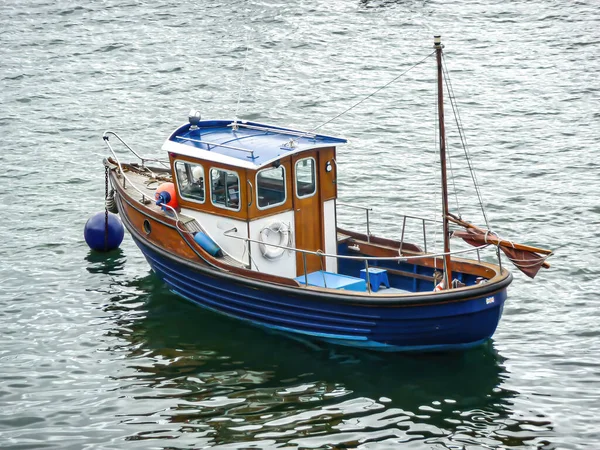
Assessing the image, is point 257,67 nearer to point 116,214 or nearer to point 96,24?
point 96,24

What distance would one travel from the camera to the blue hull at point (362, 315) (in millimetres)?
15406

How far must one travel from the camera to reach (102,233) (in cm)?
2152

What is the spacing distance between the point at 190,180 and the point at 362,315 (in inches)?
179

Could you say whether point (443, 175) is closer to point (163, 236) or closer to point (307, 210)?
point (307, 210)

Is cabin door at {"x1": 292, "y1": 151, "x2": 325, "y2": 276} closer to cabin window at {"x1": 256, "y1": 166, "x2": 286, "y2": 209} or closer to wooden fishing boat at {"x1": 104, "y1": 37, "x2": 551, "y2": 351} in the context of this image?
wooden fishing boat at {"x1": 104, "y1": 37, "x2": 551, "y2": 351}

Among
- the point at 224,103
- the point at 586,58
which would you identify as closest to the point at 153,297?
the point at 224,103

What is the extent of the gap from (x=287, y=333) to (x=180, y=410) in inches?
116

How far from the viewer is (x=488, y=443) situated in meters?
13.8

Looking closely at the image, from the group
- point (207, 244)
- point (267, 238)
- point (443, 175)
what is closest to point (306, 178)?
point (267, 238)

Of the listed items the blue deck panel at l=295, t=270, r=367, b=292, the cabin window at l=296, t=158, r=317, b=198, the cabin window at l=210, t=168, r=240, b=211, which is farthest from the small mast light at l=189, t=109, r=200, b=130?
the blue deck panel at l=295, t=270, r=367, b=292

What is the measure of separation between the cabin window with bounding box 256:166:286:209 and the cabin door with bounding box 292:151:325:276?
24cm

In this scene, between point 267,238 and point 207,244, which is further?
point 207,244

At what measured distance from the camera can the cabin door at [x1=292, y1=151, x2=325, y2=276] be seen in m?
17.4

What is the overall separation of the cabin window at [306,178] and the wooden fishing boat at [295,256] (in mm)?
19
